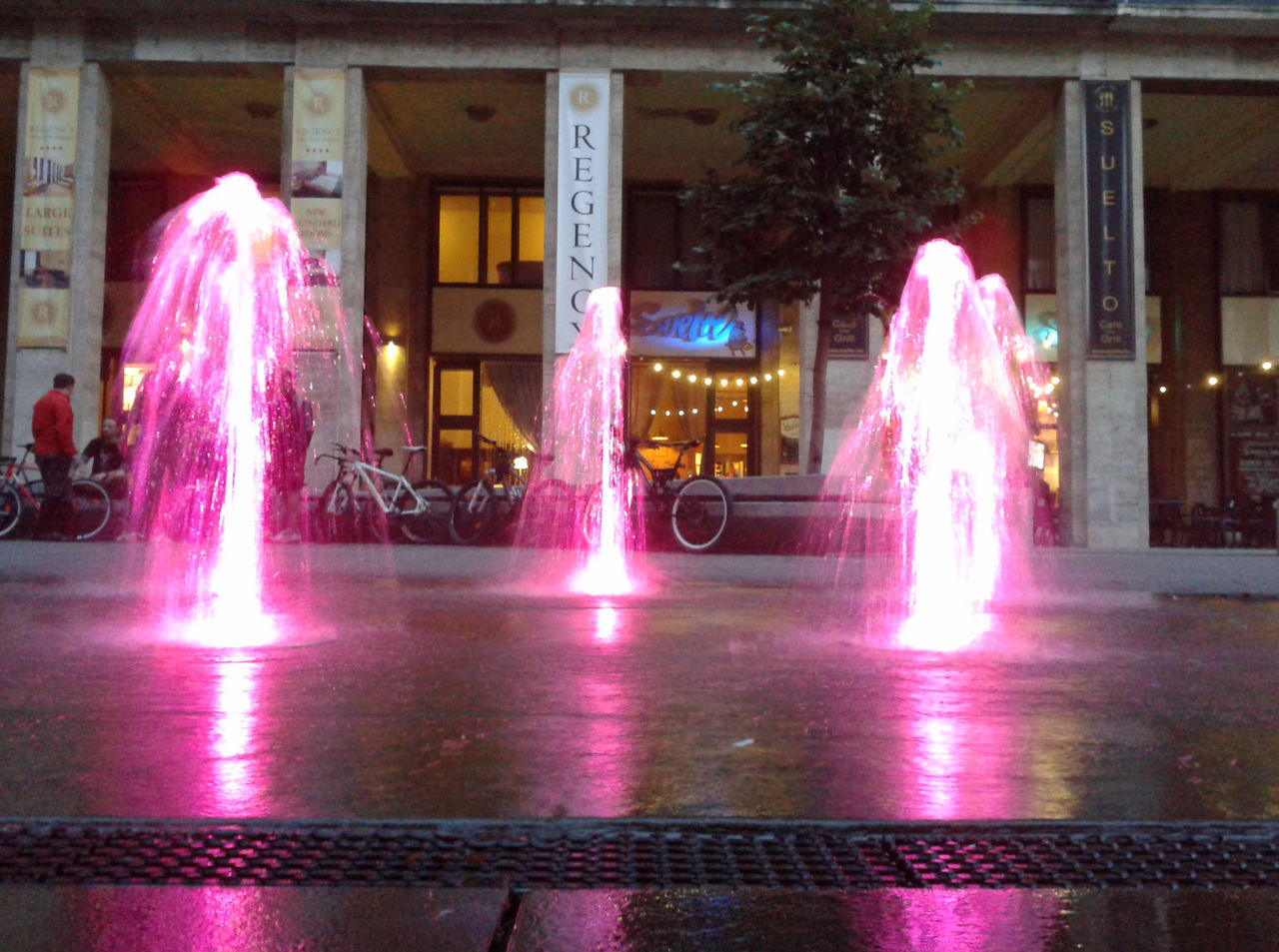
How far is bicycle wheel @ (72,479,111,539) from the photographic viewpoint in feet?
41.7

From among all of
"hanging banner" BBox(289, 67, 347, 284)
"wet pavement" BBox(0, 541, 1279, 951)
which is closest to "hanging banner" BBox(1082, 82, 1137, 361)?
"hanging banner" BBox(289, 67, 347, 284)

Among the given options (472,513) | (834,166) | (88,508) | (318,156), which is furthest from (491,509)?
(318,156)

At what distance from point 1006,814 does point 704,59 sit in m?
18.2

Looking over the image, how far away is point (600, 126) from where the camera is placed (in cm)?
1872

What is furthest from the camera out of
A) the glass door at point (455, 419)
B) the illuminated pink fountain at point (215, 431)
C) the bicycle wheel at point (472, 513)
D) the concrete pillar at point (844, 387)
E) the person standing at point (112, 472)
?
the glass door at point (455, 419)

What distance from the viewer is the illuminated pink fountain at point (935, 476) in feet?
27.8

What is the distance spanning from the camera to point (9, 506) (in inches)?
497

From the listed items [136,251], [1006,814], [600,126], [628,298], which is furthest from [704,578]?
[136,251]

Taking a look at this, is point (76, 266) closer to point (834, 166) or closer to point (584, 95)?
point (584, 95)

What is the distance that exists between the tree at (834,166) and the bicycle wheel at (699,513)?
5.40 feet

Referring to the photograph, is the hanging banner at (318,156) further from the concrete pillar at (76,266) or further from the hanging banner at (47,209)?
the hanging banner at (47,209)

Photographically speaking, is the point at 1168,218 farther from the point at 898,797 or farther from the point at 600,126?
the point at 898,797

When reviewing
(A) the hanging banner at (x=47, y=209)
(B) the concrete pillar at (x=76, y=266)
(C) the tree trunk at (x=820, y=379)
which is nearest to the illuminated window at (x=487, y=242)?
(B) the concrete pillar at (x=76, y=266)

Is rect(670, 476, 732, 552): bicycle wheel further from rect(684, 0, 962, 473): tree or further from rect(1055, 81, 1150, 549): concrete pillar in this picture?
rect(1055, 81, 1150, 549): concrete pillar
